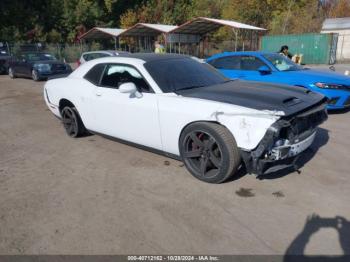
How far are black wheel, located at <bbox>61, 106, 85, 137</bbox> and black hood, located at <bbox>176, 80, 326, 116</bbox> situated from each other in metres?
2.32

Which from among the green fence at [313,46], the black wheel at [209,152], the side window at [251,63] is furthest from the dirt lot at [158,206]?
the green fence at [313,46]


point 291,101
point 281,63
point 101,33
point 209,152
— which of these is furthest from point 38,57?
point 101,33

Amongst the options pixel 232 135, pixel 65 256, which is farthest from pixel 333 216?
pixel 65 256

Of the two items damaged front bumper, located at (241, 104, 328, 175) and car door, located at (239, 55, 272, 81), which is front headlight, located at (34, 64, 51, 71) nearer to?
car door, located at (239, 55, 272, 81)

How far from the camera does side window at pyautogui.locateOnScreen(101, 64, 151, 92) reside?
4.67 metres

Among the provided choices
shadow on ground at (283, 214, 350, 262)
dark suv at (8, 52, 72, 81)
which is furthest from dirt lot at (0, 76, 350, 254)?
dark suv at (8, 52, 72, 81)

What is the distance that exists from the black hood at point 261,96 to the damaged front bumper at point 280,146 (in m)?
0.14

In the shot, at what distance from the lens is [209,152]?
403 cm

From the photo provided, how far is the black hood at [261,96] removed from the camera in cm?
379

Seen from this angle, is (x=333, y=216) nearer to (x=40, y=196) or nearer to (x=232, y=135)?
(x=232, y=135)

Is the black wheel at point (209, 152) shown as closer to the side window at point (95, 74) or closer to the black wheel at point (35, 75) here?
the side window at point (95, 74)

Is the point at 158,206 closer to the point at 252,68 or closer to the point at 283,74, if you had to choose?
the point at 283,74

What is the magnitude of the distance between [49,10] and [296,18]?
95.6ft

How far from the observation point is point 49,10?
4088cm
